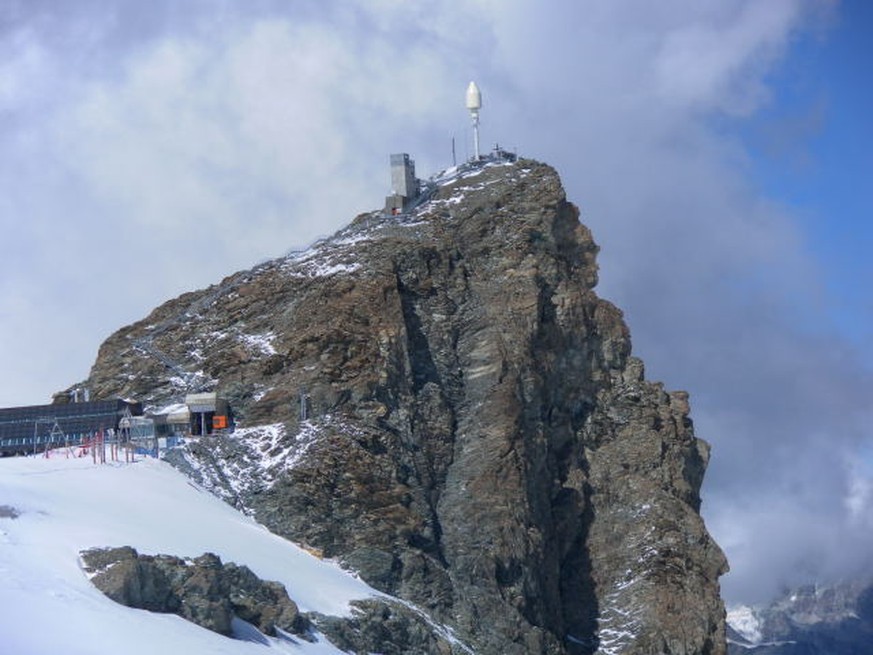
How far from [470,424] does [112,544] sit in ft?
89.5

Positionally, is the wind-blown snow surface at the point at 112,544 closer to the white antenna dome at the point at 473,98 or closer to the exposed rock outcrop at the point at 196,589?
the exposed rock outcrop at the point at 196,589

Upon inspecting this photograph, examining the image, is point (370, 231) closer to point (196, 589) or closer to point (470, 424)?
point (470, 424)

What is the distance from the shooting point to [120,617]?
4997 cm

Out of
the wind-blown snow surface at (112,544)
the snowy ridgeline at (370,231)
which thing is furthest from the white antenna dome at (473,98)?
the wind-blown snow surface at (112,544)

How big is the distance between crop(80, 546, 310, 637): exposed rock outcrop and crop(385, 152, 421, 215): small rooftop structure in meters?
37.9

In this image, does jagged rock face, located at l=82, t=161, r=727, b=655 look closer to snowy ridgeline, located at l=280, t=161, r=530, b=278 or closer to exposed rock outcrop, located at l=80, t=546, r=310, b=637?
snowy ridgeline, located at l=280, t=161, r=530, b=278

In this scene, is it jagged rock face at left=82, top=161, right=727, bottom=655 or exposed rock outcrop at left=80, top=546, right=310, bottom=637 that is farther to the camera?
jagged rock face at left=82, top=161, right=727, bottom=655

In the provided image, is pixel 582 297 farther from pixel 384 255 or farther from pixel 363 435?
pixel 363 435

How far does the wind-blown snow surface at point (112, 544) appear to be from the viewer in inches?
1871

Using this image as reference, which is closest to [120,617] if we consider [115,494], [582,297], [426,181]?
[115,494]

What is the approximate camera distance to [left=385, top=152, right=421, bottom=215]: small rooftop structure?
94188 millimetres

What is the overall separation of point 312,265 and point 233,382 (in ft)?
32.4

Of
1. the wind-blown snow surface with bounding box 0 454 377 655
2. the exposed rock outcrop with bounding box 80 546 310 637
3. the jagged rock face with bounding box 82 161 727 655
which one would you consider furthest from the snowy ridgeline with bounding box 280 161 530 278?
the exposed rock outcrop with bounding box 80 546 310 637

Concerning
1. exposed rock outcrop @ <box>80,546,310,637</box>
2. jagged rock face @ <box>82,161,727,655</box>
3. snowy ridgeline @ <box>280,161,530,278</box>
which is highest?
snowy ridgeline @ <box>280,161,530,278</box>
